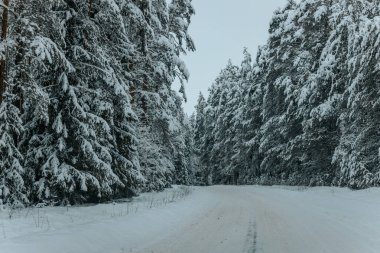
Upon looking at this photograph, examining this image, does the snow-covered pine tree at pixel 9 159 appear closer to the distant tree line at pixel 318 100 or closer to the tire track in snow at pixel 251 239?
the tire track in snow at pixel 251 239

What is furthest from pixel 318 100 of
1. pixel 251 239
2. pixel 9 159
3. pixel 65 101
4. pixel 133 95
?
pixel 9 159

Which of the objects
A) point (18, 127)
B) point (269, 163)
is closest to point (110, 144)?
point (18, 127)

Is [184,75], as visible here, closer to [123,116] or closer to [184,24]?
[184,24]

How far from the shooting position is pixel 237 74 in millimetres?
61125

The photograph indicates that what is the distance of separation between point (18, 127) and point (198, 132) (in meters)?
65.2

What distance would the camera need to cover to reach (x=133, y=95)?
21594 mm

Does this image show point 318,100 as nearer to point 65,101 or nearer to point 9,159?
point 65,101

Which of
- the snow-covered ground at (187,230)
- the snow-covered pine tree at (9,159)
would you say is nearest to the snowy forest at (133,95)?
the snow-covered pine tree at (9,159)

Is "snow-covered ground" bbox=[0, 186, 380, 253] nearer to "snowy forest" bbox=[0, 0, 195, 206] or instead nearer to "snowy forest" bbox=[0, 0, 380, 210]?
"snowy forest" bbox=[0, 0, 195, 206]

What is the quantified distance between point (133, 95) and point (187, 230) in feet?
38.2

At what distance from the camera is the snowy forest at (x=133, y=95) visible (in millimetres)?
11664

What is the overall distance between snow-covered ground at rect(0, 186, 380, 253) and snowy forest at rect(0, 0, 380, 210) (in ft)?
5.68

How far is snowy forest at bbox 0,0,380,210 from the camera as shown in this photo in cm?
1166

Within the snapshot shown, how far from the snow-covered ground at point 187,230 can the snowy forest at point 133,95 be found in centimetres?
173
